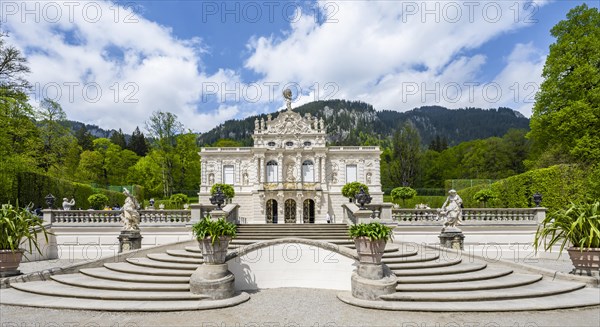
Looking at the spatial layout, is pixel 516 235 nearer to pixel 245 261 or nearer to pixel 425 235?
pixel 425 235

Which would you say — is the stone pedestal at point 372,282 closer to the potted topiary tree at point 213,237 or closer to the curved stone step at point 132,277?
the potted topiary tree at point 213,237

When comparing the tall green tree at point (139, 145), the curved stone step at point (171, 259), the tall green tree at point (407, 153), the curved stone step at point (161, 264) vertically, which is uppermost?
the tall green tree at point (139, 145)

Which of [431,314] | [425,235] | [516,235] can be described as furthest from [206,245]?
[516,235]

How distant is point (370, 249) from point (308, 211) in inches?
1111

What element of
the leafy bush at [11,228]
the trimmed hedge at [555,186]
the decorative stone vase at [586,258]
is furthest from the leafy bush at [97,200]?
the trimmed hedge at [555,186]

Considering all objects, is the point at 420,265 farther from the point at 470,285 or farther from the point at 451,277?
the point at 470,285

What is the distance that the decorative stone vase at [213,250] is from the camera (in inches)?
324

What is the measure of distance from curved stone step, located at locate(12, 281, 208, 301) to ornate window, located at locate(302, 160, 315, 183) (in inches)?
1142

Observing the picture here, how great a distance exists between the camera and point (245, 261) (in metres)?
9.67

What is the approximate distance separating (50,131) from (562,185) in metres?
39.2

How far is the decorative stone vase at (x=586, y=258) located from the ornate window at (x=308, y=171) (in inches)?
1131

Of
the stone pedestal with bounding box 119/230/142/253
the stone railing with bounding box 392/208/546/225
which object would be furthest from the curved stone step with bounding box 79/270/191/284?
the stone railing with bounding box 392/208/546/225

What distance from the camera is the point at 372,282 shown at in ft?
26.1

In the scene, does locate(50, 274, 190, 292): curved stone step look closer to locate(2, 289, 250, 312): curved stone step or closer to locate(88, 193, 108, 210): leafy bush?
locate(2, 289, 250, 312): curved stone step
